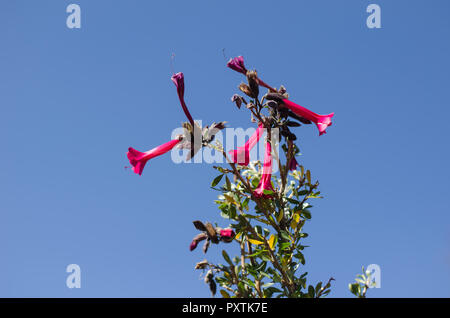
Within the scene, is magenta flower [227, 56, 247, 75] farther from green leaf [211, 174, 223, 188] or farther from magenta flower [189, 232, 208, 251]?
magenta flower [189, 232, 208, 251]

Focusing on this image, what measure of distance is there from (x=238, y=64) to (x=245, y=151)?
0.59 m

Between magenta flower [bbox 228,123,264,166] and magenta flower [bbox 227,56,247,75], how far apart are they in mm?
416

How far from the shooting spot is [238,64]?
10.4 ft

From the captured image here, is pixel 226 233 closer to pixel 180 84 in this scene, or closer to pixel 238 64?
pixel 180 84

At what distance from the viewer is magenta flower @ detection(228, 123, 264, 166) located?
3.19 m

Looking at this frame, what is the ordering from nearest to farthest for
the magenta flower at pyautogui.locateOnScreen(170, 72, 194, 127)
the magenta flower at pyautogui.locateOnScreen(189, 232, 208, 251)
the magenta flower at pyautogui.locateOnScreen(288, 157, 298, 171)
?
the magenta flower at pyautogui.locateOnScreen(170, 72, 194, 127) < the magenta flower at pyautogui.locateOnScreen(189, 232, 208, 251) < the magenta flower at pyautogui.locateOnScreen(288, 157, 298, 171)
